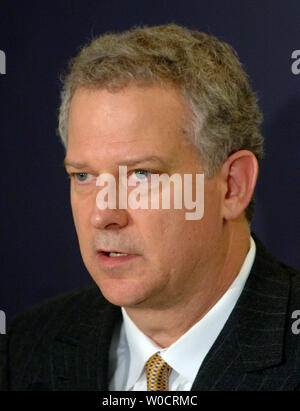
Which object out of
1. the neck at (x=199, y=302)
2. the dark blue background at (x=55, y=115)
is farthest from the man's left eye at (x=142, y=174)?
the dark blue background at (x=55, y=115)

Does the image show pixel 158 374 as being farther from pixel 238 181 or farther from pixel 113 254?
pixel 238 181

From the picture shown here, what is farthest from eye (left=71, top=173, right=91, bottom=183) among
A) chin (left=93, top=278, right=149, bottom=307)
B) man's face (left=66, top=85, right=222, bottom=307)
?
chin (left=93, top=278, right=149, bottom=307)

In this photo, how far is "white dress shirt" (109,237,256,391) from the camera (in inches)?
57.7

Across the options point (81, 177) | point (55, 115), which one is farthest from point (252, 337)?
point (55, 115)

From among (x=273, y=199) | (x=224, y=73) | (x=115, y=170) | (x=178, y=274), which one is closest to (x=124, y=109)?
(x=115, y=170)

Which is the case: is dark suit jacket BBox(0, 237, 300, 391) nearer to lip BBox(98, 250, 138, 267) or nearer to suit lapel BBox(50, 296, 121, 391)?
suit lapel BBox(50, 296, 121, 391)

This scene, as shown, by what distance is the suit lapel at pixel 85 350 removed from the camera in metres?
1.53

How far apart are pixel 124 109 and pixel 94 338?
22.4 inches

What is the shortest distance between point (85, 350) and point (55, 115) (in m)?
0.64

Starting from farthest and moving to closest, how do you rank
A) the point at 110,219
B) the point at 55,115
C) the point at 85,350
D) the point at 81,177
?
the point at 55,115 → the point at 85,350 → the point at 81,177 → the point at 110,219

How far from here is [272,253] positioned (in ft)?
5.54

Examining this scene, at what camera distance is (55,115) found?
1811 millimetres

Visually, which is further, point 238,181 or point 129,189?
point 238,181

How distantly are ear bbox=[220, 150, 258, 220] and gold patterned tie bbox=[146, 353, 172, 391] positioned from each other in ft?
1.17
